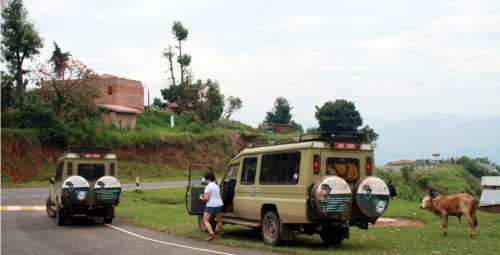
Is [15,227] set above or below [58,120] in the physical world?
below

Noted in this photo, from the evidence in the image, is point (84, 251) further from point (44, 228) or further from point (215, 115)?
point (215, 115)

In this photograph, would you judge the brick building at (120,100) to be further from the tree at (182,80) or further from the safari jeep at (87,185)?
the safari jeep at (87,185)

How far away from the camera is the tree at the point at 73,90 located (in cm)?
4822

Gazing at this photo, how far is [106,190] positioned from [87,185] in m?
0.63

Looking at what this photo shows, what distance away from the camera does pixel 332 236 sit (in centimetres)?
1400

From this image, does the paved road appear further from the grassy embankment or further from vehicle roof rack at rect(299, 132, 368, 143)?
vehicle roof rack at rect(299, 132, 368, 143)

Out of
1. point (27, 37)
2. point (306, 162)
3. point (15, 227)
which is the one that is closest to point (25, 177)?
point (27, 37)

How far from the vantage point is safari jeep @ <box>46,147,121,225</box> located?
60.8 ft

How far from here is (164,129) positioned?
60656mm

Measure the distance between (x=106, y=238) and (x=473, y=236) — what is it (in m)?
9.80

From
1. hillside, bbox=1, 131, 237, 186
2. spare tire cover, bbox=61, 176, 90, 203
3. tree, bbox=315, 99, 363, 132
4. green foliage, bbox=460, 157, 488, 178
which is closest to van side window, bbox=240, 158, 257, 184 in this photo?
spare tire cover, bbox=61, 176, 90, 203

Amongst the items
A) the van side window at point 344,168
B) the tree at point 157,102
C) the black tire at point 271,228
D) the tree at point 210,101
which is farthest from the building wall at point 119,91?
the van side window at point 344,168

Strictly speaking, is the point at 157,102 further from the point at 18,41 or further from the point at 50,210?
the point at 50,210

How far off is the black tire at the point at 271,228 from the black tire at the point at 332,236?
46.5 inches
